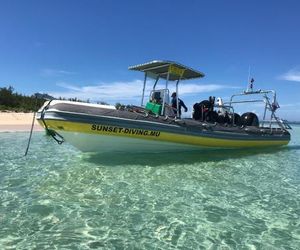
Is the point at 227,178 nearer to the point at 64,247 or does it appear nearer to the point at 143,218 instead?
the point at 143,218

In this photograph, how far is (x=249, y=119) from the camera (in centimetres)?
1565

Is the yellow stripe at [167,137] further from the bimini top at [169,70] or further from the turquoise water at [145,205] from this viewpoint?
the bimini top at [169,70]

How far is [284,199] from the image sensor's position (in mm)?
6348

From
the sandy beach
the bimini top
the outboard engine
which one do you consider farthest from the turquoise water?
the sandy beach

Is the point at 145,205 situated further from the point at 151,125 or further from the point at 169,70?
the point at 169,70

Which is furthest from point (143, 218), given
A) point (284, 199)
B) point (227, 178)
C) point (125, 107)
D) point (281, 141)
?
point (281, 141)

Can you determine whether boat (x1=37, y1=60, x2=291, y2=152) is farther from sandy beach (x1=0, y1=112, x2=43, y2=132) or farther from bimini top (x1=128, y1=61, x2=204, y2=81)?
sandy beach (x1=0, y1=112, x2=43, y2=132)

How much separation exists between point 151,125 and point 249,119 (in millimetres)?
7434

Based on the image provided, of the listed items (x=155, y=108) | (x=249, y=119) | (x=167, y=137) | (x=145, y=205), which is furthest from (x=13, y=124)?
(x=145, y=205)

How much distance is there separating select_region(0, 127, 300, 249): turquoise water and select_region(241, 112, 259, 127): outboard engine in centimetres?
581

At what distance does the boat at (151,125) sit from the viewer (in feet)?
29.3

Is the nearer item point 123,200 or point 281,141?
point 123,200

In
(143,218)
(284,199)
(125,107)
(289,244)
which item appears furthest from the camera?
(125,107)

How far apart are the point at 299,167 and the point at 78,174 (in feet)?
22.3
